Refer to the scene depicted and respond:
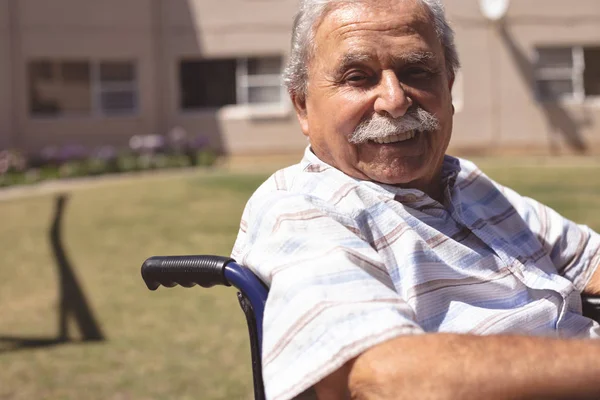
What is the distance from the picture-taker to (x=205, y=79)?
58.6 ft

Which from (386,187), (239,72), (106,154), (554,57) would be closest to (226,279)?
(386,187)

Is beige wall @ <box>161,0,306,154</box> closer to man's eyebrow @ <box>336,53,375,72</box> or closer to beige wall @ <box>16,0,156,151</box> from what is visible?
beige wall @ <box>16,0,156,151</box>

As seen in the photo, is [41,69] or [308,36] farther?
[41,69]

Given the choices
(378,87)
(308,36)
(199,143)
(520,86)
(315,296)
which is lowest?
(199,143)

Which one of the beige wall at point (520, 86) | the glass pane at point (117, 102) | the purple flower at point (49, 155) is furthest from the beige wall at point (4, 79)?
the beige wall at point (520, 86)

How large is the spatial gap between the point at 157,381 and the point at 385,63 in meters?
3.17

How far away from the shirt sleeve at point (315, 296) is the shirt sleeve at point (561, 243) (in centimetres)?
77

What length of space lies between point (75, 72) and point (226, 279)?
1668 centimetres

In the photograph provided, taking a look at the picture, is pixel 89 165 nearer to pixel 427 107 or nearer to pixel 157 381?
pixel 157 381

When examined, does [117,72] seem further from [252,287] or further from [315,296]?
[315,296]

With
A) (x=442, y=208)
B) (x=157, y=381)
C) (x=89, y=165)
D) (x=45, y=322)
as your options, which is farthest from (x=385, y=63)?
(x=89, y=165)

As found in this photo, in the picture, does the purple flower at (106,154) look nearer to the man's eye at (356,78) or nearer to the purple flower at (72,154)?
the purple flower at (72,154)

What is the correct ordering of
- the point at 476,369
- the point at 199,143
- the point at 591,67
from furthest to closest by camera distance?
the point at 591,67 < the point at 199,143 < the point at 476,369

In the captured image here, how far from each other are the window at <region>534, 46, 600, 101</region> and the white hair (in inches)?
637
